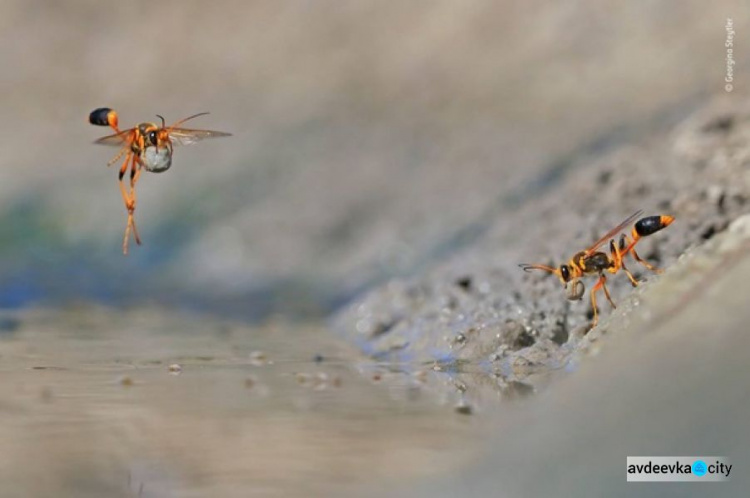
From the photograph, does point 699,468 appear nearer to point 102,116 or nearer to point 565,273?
point 565,273

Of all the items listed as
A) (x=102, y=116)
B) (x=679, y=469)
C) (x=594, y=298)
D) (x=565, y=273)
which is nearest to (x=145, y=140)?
(x=102, y=116)

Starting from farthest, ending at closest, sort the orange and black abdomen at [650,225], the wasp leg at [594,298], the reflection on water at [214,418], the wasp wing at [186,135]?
the wasp wing at [186,135] → the orange and black abdomen at [650,225] → the wasp leg at [594,298] → the reflection on water at [214,418]

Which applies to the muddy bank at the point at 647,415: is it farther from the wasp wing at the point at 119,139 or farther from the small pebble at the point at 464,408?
the wasp wing at the point at 119,139

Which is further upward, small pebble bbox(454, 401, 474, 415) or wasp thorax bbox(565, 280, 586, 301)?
wasp thorax bbox(565, 280, 586, 301)

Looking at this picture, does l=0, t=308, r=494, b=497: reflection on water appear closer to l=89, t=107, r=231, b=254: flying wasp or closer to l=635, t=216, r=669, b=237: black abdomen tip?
l=89, t=107, r=231, b=254: flying wasp

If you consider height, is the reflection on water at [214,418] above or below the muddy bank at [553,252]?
below

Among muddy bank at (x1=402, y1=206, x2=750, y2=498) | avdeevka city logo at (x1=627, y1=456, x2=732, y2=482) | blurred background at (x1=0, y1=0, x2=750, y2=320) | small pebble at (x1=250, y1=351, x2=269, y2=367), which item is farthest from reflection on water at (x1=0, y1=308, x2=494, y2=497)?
blurred background at (x1=0, y1=0, x2=750, y2=320)

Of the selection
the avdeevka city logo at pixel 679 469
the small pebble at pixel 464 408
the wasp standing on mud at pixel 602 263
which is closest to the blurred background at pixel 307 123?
the wasp standing on mud at pixel 602 263
